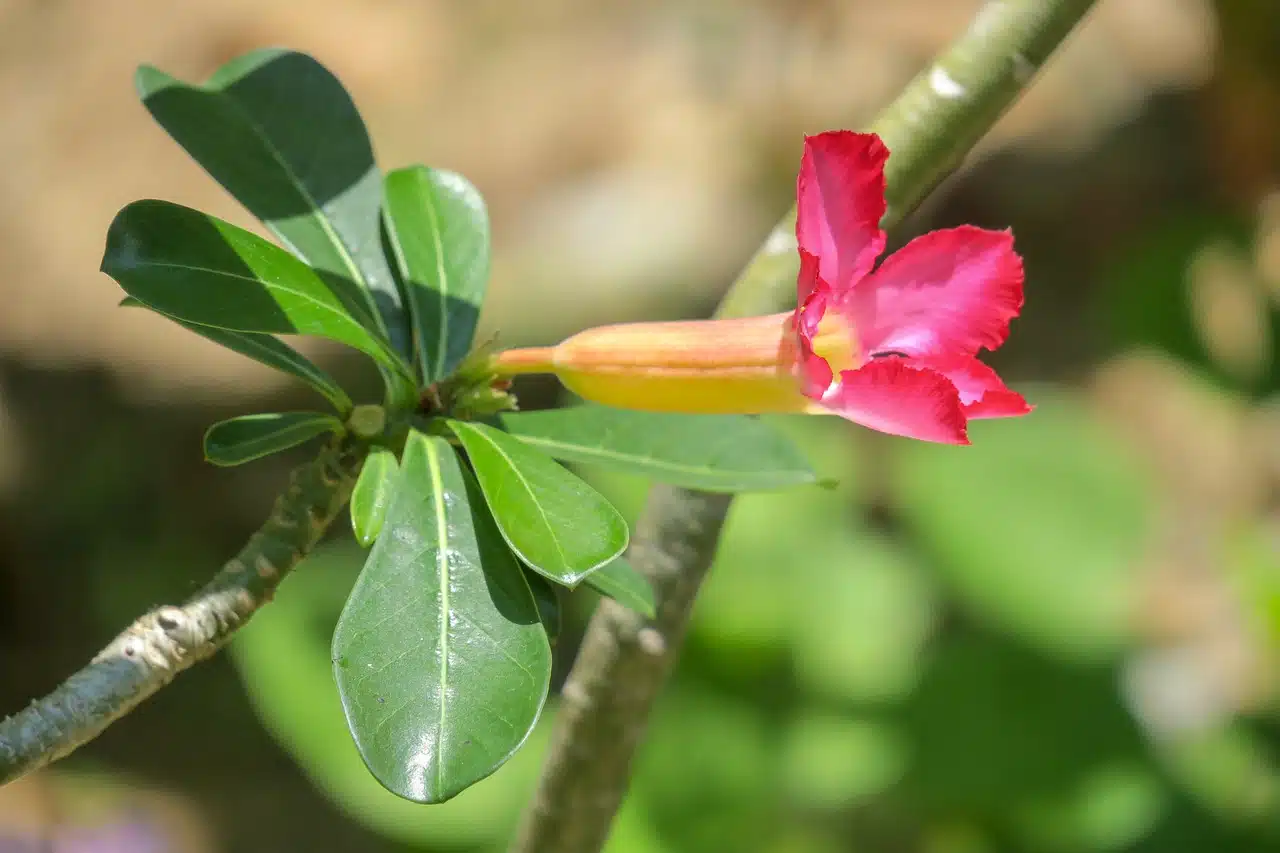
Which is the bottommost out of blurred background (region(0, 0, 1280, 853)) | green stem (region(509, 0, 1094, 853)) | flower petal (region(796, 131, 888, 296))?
blurred background (region(0, 0, 1280, 853))

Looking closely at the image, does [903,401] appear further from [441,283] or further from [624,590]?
[441,283]

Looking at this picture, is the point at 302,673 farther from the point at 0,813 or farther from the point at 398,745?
the point at 398,745

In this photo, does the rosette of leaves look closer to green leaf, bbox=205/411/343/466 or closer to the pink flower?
green leaf, bbox=205/411/343/466

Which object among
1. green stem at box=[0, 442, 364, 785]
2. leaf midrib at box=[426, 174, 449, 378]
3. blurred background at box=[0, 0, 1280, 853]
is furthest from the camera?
blurred background at box=[0, 0, 1280, 853]

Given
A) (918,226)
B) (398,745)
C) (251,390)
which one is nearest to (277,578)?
(398,745)

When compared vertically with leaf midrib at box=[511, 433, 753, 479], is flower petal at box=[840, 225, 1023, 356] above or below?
above

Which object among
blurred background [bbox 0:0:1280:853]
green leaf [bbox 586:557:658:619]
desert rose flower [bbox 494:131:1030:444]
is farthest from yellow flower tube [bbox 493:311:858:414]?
blurred background [bbox 0:0:1280:853]
